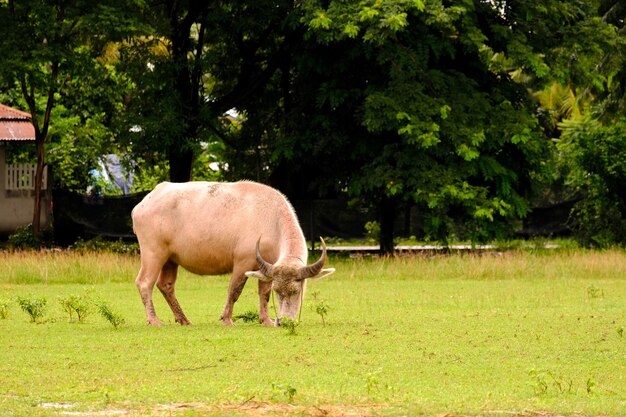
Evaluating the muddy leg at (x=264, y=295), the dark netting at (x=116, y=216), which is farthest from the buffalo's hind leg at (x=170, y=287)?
the dark netting at (x=116, y=216)

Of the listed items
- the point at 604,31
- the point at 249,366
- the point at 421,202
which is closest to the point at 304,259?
the point at 249,366

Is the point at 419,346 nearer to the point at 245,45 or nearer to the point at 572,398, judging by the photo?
the point at 572,398

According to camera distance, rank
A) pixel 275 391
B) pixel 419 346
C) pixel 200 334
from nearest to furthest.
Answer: pixel 275 391
pixel 419 346
pixel 200 334

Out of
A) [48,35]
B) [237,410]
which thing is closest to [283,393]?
[237,410]

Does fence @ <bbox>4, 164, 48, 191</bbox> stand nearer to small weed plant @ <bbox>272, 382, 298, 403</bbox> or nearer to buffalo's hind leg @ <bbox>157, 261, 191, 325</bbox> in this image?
buffalo's hind leg @ <bbox>157, 261, 191, 325</bbox>

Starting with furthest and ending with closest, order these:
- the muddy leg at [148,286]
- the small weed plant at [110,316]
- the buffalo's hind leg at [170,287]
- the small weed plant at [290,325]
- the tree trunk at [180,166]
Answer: the tree trunk at [180,166]
the buffalo's hind leg at [170,287]
the muddy leg at [148,286]
the small weed plant at [110,316]
the small weed plant at [290,325]

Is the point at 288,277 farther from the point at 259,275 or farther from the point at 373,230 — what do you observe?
the point at 373,230

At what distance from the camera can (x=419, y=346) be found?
14.3 m

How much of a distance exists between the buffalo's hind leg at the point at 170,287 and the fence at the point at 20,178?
20.3 m

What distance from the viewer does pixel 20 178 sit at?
37094 millimetres

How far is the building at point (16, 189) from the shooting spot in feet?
120

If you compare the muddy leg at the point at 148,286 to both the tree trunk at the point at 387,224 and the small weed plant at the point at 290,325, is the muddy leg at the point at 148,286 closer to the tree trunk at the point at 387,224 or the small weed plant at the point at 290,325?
the small weed plant at the point at 290,325

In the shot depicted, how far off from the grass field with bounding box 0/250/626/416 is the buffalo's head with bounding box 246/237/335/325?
358 mm

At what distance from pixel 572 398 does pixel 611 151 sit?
83.9 feet
